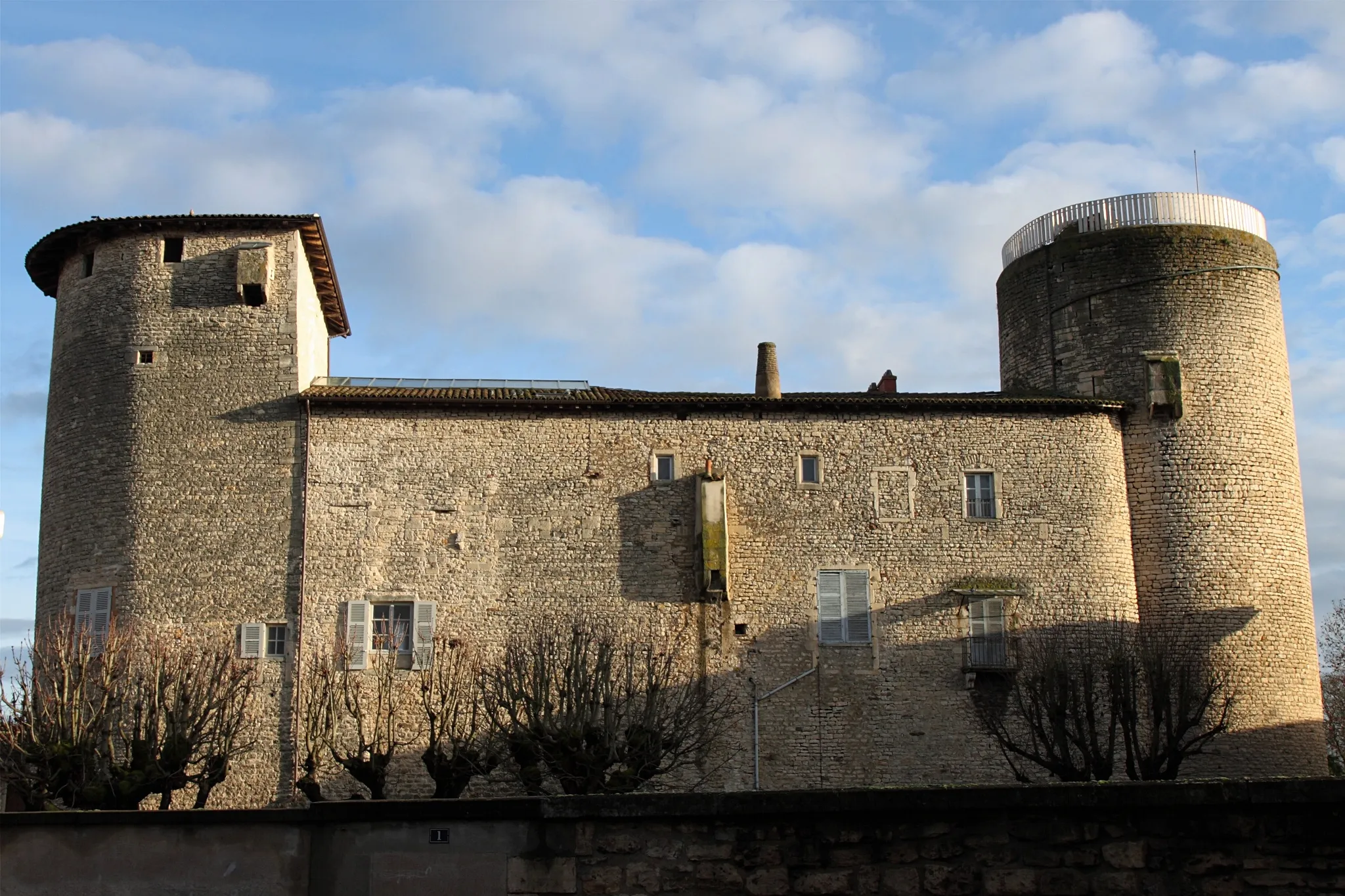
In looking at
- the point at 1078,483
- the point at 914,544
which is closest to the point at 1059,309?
the point at 1078,483

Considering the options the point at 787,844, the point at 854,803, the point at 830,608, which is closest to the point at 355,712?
the point at 830,608

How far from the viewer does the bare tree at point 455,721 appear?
82.6 feet

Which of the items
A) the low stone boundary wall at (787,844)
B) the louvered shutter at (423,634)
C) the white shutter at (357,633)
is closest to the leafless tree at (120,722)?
the white shutter at (357,633)

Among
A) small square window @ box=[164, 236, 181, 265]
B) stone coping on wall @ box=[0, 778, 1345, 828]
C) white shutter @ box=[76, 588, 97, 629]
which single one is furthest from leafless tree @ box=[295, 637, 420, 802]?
stone coping on wall @ box=[0, 778, 1345, 828]

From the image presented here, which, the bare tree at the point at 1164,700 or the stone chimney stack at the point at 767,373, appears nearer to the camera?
the bare tree at the point at 1164,700

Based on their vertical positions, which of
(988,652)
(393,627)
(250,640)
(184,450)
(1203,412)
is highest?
(1203,412)

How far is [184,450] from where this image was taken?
28484 mm

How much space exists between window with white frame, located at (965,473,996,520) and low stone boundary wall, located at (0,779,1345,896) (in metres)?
19.2

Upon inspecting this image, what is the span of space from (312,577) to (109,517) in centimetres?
Answer: 410

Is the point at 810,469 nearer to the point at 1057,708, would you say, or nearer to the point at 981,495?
the point at 981,495

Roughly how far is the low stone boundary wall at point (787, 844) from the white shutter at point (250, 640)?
51.2 ft

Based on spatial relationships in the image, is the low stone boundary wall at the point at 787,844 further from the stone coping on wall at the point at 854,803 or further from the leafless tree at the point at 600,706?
the leafless tree at the point at 600,706

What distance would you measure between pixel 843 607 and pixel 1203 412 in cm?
876

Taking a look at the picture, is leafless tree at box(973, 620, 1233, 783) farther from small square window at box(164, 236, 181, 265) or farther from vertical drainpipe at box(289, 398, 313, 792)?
small square window at box(164, 236, 181, 265)
